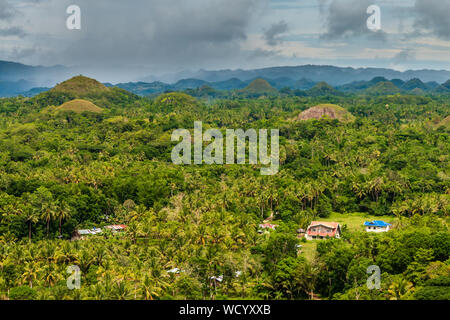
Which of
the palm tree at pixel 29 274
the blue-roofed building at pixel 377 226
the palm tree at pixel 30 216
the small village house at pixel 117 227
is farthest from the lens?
the blue-roofed building at pixel 377 226

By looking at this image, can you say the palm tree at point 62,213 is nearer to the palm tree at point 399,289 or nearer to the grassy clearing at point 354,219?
the grassy clearing at point 354,219

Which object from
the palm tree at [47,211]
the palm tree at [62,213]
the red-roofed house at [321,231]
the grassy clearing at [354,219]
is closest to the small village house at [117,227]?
the palm tree at [62,213]

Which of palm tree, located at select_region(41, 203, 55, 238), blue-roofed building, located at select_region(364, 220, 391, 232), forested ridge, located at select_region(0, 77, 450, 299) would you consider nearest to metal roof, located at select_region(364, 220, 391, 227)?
blue-roofed building, located at select_region(364, 220, 391, 232)

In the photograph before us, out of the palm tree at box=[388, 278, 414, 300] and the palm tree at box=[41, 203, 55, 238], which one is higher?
the palm tree at box=[41, 203, 55, 238]

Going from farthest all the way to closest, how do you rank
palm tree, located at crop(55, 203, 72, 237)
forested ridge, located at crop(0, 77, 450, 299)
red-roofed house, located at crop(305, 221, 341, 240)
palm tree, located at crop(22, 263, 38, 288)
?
red-roofed house, located at crop(305, 221, 341, 240) → palm tree, located at crop(55, 203, 72, 237) → palm tree, located at crop(22, 263, 38, 288) → forested ridge, located at crop(0, 77, 450, 299)

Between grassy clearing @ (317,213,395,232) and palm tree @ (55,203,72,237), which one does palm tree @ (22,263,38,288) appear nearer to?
palm tree @ (55,203,72,237)
